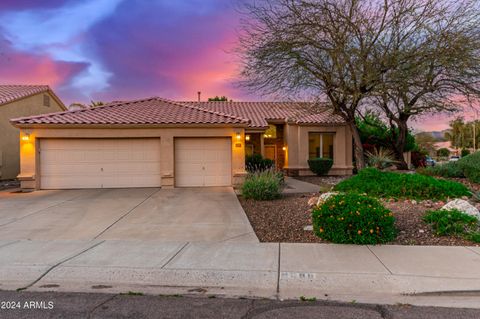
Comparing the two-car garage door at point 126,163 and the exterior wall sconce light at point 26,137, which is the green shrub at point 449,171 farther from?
the exterior wall sconce light at point 26,137

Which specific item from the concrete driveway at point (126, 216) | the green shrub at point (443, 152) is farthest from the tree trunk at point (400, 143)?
the green shrub at point (443, 152)

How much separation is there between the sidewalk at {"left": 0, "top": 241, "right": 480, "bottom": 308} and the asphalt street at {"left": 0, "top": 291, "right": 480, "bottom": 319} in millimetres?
216

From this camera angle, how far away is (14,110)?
63.9 feet

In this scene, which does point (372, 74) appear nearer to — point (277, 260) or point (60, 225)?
point (277, 260)

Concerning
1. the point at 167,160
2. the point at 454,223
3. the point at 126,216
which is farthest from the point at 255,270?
the point at 167,160

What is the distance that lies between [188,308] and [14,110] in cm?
2045

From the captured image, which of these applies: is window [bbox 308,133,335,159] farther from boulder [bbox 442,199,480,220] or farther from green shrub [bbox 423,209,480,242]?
green shrub [bbox 423,209,480,242]

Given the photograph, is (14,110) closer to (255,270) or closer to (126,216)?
(126,216)

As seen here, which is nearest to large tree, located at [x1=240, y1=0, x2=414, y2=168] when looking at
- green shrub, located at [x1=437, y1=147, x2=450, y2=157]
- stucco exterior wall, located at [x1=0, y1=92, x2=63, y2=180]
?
stucco exterior wall, located at [x1=0, y1=92, x2=63, y2=180]

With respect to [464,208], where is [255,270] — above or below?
below

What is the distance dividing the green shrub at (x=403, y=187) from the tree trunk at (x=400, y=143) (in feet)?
27.1

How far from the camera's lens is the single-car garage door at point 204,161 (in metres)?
15.1

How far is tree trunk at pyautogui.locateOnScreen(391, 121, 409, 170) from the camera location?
734 inches

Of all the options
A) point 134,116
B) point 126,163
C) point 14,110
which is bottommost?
point 126,163
